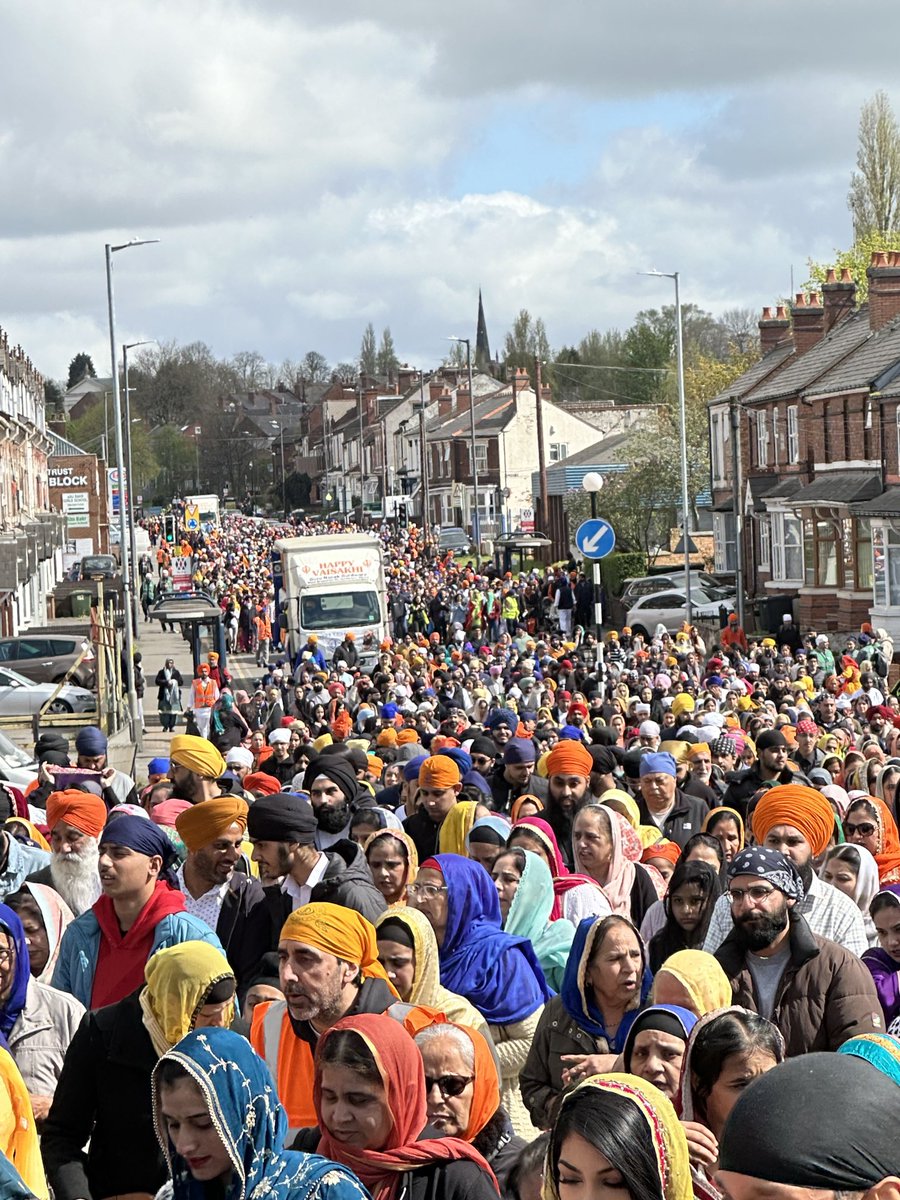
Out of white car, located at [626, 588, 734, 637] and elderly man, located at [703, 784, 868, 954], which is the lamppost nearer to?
white car, located at [626, 588, 734, 637]

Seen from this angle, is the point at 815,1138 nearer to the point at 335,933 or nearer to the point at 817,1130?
the point at 817,1130

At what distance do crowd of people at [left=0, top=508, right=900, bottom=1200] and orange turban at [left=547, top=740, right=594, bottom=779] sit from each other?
0.13 ft

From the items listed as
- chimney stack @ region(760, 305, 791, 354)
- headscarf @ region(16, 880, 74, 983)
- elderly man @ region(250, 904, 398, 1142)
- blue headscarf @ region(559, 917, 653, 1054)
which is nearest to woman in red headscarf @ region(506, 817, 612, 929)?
blue headscarf @ region(559, 917, 653, 1054)

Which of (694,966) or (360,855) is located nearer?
(694,966)

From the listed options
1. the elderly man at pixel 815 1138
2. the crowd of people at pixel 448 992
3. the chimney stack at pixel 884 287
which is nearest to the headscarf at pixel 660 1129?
the crowd of people at pixel 448 992

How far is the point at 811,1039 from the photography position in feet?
20.2

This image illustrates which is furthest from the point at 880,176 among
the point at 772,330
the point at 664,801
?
the point at 664,801

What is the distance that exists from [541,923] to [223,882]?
132 centimetres

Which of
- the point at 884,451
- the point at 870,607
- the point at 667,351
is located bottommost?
the point at 870,607

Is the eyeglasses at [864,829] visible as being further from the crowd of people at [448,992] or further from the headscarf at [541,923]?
the headscarf at [541,923]

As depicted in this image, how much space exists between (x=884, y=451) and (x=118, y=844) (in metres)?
39.9

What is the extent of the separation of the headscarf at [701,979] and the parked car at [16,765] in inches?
570

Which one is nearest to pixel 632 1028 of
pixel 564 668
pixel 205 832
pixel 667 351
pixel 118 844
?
pixel 118 844

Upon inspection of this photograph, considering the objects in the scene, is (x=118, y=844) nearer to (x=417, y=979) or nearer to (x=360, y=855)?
(x=417, y=979)
